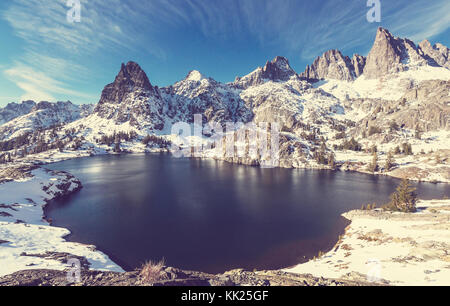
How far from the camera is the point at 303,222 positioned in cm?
4403

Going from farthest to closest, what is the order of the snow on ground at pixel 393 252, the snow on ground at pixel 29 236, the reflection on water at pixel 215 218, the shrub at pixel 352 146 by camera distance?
1. the shrub at pixel 352 146
2. the reflection on water at pixel 215 218
3. the snow on ground at pixel 29 236
4. the snow on ground at pixel 393 252

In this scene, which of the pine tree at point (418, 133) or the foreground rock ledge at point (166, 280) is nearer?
the foreground rock ledge at point (166, 280)

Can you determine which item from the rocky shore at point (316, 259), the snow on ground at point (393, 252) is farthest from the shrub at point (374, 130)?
the snow on ground at point (393, 252)

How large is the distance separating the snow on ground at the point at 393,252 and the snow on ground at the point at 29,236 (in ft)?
101

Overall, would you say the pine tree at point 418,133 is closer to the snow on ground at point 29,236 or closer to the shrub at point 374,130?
the shrub at point 374,130

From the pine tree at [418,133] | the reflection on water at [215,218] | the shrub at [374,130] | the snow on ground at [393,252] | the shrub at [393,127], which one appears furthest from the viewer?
the shrub at [374,130]

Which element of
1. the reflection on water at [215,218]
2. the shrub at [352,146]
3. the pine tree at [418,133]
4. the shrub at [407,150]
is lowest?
the reflection on water at [215,218]

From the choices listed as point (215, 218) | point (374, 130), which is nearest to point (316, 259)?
point (215, 218)

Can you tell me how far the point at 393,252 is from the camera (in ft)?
85.8

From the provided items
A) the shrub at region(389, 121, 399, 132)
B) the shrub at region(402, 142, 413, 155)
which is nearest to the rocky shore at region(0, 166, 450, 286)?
the shrub at region(402, 142, 413, 155)

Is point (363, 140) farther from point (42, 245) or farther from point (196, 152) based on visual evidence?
point (42, 245)

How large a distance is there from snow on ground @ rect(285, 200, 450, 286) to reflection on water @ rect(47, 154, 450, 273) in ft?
14.1

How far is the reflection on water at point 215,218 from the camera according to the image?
107ft
